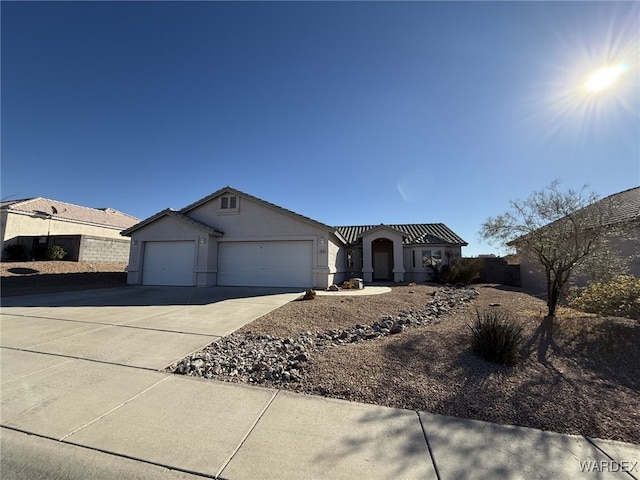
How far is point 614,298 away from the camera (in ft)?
23.0

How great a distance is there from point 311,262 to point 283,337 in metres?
8.66

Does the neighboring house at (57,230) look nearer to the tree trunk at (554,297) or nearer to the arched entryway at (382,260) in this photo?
the arched entryway at (382,260)

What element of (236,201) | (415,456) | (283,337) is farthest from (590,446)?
(236,201)

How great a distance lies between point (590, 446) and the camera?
2.87 meters

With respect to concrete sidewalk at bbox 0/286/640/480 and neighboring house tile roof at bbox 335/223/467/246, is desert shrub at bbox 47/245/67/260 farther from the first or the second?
concrete sidewalk at bbox 0/286/640/480

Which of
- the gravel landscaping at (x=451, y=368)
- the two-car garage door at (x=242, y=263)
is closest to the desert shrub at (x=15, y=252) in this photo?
the two-car garage door at (x=242, y=263)

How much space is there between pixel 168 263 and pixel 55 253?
429 inches

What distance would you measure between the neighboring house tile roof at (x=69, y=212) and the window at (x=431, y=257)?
3001cm

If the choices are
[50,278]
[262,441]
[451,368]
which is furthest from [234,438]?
[50,278]

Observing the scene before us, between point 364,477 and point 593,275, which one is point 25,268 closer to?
point 364,477

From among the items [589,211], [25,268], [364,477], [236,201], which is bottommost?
[364,477]

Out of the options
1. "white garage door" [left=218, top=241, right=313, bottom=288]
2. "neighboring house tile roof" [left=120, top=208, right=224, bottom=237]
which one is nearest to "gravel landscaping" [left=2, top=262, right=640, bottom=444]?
"white garage door" [left=218, top=241, right=313, bottom=288]

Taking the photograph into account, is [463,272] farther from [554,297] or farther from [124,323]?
[124,323]

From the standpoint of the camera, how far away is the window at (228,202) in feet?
52.6
